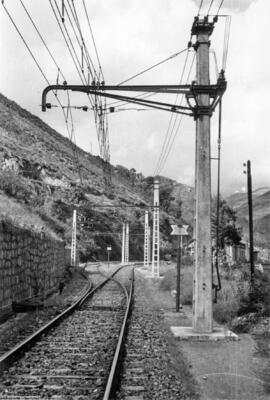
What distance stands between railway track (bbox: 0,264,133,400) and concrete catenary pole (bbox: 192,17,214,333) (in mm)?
1888

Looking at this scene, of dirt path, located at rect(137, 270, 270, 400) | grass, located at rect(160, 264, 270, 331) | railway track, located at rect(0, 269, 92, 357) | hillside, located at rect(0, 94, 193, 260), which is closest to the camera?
dirt path, located at rect(137, 270, 270, 400)

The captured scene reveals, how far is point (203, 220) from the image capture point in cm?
1171

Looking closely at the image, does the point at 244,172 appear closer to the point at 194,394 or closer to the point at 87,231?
the point at 194,394

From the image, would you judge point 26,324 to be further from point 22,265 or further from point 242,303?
point 242,303

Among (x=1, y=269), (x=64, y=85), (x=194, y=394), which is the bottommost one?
(x=194, y=394)

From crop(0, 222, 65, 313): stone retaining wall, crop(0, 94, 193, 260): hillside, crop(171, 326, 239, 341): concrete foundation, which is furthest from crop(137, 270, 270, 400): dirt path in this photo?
crop(0, 94, 193, 260): hillside

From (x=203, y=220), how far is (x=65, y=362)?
468 cm

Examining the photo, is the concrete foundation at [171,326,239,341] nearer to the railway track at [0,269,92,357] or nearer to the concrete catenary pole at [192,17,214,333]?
the concrete catenary pole at [192,17,214,333]

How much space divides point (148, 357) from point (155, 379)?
1667mm

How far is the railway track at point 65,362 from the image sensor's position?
6781 mm

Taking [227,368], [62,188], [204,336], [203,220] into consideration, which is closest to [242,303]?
[204,336]

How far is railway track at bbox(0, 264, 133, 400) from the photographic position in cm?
678

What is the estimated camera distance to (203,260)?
11.7 metres

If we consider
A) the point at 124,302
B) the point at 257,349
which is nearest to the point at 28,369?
the point at 257,349
